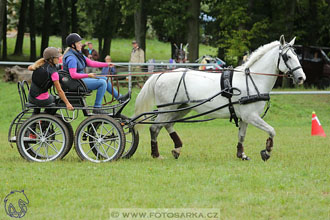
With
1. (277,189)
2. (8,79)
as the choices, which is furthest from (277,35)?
(277,189)

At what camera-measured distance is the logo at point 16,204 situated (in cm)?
697

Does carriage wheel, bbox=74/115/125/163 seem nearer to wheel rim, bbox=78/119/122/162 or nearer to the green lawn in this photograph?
wheel rim, bbox=78/119/122/162

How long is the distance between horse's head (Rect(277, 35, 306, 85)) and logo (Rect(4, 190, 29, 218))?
202 inches

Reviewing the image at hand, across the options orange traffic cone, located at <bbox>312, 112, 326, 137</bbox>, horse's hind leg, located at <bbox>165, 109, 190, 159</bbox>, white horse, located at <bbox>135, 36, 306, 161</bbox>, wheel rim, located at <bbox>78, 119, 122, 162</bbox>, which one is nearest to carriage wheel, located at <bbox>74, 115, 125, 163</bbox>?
wheel rim, located at <bbox>78, 119, 122, 162</bbox>

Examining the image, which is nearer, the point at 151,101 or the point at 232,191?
the point at 232,191

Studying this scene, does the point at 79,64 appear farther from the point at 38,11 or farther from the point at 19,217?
the point at 38,11

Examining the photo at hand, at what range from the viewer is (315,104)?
2200 centimetres

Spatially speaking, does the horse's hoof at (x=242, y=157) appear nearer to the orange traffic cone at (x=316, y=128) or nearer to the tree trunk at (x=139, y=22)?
the orange traffic cone at (x=316, y=128)

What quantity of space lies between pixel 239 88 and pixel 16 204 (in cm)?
484

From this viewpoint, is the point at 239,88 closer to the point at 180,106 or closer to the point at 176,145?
the point at 180,106

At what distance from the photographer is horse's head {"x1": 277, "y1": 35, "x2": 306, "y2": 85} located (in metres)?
10.5

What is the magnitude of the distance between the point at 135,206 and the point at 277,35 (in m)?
25.3

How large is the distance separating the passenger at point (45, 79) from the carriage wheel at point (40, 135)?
1.00 ft

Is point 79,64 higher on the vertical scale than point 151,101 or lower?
higher
